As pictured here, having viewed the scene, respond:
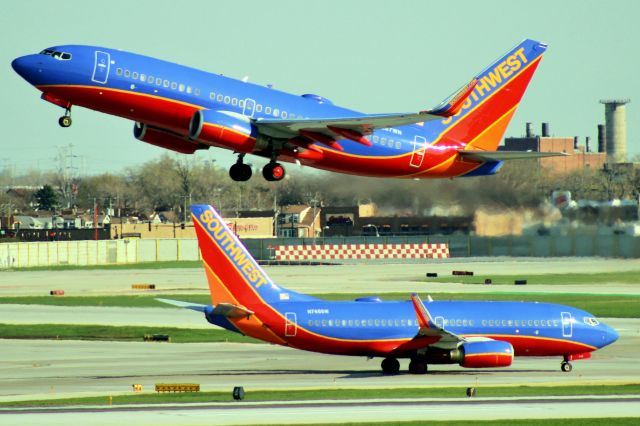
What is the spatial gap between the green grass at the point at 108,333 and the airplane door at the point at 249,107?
26.1 metres

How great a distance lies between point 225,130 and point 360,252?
104 metres

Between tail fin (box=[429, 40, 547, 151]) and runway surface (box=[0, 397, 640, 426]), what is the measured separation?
1660 cm

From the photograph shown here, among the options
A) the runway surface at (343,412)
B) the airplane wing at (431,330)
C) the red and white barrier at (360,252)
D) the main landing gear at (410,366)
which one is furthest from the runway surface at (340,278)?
the runway surface at (343,412)

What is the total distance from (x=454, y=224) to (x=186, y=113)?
42.2 meters

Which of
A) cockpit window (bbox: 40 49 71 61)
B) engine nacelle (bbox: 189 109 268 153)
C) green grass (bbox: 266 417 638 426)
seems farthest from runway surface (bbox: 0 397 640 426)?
cockpit window (bbox: 40 49 71 61)

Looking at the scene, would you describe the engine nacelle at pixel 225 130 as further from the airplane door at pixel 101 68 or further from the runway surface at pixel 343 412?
the runway surface at pixel 343 412

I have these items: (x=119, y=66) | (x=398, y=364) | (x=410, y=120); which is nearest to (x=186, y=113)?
(x=119, y=66)

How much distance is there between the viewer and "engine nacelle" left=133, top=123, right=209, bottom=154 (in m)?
53.2

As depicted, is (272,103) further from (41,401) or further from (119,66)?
(41,401)

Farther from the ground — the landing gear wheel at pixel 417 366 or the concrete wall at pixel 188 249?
the concrete wall at pixel 188 249

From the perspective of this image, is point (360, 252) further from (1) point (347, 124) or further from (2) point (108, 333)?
(1) point (347, 124)

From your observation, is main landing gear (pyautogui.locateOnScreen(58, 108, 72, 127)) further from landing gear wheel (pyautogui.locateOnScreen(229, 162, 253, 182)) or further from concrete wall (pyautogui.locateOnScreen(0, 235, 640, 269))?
concrete wall (pyautogui.locateOnScreen(0, 235, 640, 269))

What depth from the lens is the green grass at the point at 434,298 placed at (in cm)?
9488

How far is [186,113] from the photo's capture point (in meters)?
50.7
